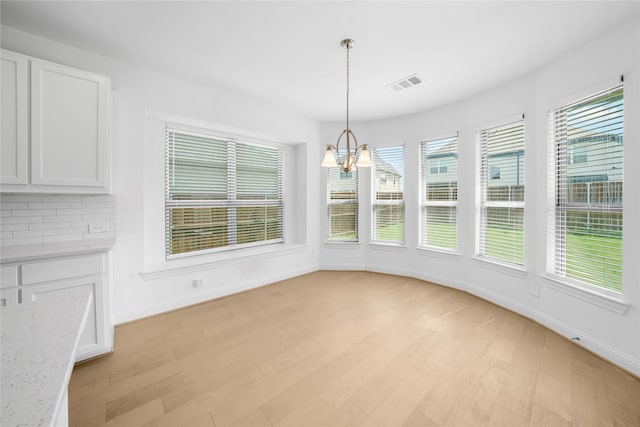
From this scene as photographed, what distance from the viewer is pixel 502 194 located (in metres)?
3.39

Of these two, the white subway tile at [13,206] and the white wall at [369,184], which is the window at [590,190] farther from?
the white subway tile at [13,206]

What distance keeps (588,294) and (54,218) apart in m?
4.90

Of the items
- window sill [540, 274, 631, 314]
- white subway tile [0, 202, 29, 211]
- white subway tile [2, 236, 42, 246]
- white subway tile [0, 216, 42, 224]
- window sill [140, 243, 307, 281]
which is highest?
white subway tile [0, 202, 29, 211]

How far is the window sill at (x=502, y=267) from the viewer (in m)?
3.10

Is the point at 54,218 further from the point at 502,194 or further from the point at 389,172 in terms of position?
the point at 502,194

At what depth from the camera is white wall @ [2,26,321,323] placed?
276cm

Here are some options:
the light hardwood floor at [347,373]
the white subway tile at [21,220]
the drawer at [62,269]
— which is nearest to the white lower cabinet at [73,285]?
the drawer at [62,269]

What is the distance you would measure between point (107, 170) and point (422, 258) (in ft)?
14.0

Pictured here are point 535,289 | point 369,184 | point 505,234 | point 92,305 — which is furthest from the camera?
point 369,184

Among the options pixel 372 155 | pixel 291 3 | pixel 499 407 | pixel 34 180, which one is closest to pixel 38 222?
pixel 34 180

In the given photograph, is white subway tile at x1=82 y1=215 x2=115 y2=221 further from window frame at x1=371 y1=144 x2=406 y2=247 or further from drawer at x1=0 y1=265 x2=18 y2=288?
window frame at x1=371 y1=144 x2=406 y2=247

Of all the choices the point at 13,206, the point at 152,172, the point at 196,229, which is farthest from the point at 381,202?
the point at 13,206

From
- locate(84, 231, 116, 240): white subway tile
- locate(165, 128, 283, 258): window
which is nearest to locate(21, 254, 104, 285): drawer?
locate(84, 231, 116, 240): white subway tile

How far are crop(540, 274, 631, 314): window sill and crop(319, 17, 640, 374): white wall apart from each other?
32 mm
